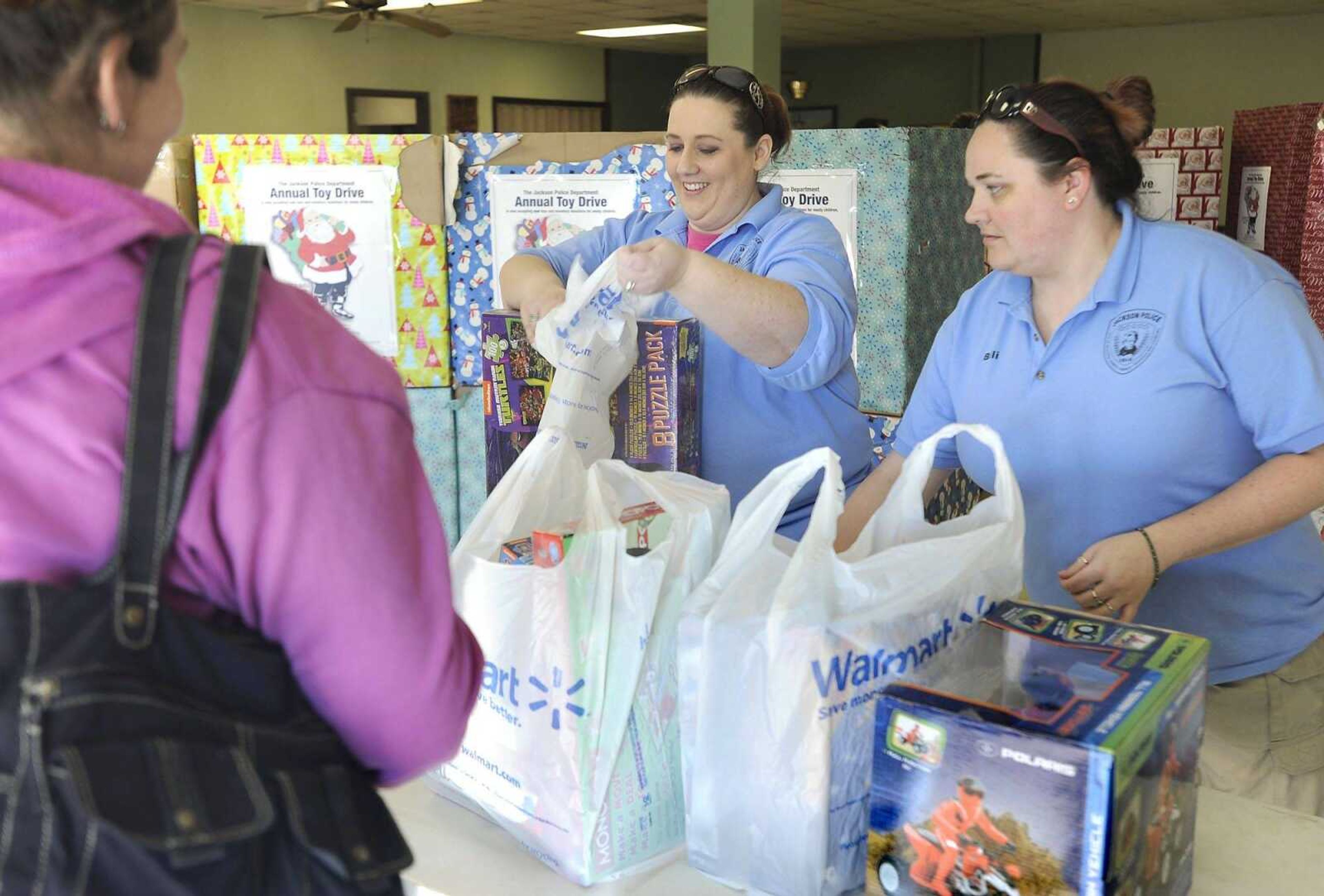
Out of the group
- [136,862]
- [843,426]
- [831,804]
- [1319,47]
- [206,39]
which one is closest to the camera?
[136,862]

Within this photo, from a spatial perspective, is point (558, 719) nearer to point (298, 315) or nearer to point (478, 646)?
point (478, 646)

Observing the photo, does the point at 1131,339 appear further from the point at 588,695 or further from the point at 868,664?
the point at 588,695

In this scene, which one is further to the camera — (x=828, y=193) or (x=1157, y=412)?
(x=828, y=193)

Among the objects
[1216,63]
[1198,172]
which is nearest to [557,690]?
[1198,172]

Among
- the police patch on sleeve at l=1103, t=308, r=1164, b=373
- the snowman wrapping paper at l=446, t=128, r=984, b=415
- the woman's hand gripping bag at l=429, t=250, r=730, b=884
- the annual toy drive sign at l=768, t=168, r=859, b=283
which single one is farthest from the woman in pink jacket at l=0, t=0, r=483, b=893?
the annual toy drive sign at l=768, t=168, r=859, b=283

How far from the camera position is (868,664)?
1.03 meters

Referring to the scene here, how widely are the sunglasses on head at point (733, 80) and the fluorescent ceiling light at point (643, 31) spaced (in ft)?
33.0

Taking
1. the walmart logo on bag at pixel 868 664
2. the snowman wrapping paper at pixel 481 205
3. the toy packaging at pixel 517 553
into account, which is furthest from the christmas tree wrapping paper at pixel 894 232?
the walmart logo on bag at pixel 868 664

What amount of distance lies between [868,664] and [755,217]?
110 cm

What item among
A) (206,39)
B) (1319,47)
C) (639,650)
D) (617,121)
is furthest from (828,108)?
(639,650)

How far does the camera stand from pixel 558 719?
1.12 meters

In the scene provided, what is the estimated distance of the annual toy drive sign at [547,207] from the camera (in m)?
3.39

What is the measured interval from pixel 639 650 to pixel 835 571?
200 millimetres

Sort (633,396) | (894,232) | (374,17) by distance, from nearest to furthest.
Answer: (633,396), (894,232), (374,17)
